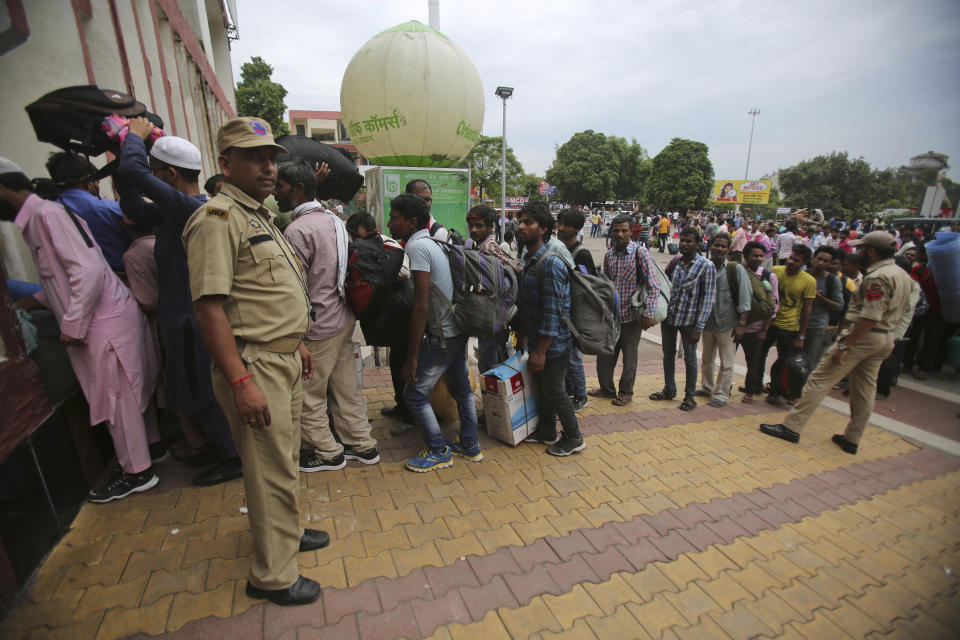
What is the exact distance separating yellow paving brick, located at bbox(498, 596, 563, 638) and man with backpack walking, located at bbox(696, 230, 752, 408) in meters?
3.48

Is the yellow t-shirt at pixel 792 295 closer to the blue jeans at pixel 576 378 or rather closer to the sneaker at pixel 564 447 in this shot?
the blue jeans at pixel 576 378

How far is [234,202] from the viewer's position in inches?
69.7

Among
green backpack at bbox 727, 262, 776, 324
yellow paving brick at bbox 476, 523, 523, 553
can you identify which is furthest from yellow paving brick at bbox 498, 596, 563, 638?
→ green backpack at bbox 727, 262, 776, 324

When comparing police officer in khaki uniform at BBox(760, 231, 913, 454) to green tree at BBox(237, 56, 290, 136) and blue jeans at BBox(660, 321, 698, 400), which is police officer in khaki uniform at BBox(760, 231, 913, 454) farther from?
green tree at BBox(237, 56, 290, 136)

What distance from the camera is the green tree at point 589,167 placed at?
171 ft

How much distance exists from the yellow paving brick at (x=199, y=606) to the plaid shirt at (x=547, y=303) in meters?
2.34

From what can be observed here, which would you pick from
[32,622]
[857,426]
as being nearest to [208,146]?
[32,622]

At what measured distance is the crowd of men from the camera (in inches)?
70.3

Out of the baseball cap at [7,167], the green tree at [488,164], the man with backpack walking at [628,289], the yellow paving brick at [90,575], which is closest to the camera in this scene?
the yellow paving brick at [90,575]

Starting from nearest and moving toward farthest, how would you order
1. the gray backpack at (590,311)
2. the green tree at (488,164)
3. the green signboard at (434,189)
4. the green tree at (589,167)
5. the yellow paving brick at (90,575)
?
the yellow paving brick at (90,575) → the gray backpack at (590,311) → the green signboard at (434,189) → the green tree at (488,164) → the green tree at (589,167)

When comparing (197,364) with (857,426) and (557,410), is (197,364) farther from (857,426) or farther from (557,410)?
(857,426)

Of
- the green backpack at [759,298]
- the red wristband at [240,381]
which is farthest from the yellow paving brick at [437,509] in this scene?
the green backpack at [759,298]

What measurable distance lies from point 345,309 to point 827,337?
20.7 ft

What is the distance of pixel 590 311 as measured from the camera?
3.32m
